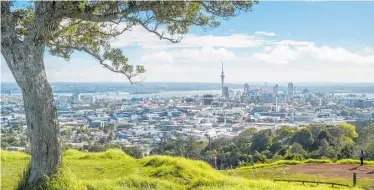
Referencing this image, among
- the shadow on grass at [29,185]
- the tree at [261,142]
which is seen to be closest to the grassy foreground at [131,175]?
the shadow on grass at [29,185]

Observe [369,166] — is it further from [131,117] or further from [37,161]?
[131,117]

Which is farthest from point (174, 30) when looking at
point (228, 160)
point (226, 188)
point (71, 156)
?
point (228, 160)

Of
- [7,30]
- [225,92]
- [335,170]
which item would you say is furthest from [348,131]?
[7,30]

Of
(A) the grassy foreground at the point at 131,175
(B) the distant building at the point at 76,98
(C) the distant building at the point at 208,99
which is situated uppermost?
(B) the distant building at the point at 76,98

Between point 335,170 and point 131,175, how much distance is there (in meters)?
9.79

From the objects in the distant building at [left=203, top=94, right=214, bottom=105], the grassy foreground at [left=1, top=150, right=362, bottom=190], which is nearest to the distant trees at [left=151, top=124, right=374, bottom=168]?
the distant building at [left=203, top=94, right=214, bottom=105]

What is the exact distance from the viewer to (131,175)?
26.0 ft

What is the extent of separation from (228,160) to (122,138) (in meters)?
7.66

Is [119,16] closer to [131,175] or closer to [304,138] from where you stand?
[131,175]

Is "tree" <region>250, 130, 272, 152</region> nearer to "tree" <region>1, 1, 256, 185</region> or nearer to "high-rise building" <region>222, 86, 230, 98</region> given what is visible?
"high-rise building" <region>222, 86, 230, 98</region>

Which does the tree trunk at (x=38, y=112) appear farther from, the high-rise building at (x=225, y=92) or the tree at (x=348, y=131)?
the high-rise building at (x=225, y=92)

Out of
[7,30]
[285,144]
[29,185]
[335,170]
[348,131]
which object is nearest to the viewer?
[7,30]

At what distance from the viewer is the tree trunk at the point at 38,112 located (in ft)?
19.2

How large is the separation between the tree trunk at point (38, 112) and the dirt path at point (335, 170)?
1072cm
